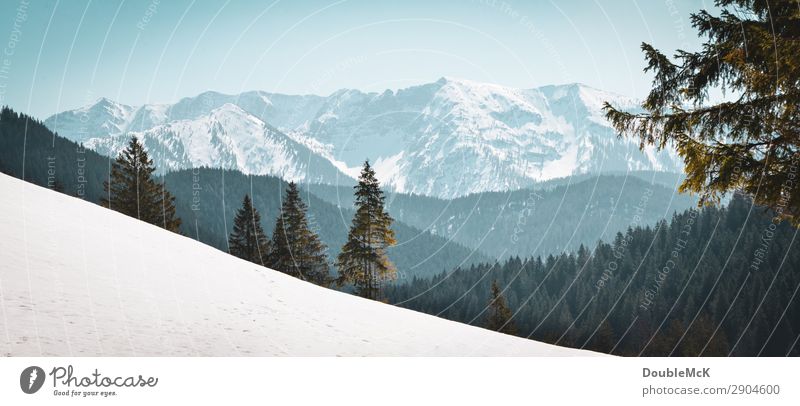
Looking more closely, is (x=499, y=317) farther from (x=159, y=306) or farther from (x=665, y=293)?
(x=665, y=293)

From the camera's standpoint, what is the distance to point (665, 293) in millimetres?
124000

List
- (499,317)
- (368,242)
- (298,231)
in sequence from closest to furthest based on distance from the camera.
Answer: (368,242), (298,231), (499,317)

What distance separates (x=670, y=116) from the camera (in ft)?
35.7

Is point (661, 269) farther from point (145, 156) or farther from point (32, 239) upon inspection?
point (32, 239)

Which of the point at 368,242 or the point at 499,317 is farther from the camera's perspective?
the point at 499,317

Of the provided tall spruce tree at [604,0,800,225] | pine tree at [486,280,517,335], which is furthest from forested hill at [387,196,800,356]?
tall spruce tree at [604,0,800,225]

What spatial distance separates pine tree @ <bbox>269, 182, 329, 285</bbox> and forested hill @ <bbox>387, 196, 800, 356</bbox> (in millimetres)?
39918

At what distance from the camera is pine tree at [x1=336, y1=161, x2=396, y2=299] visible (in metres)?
35.8

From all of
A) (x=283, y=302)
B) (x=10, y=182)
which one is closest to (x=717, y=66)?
(x=283, y=302)
